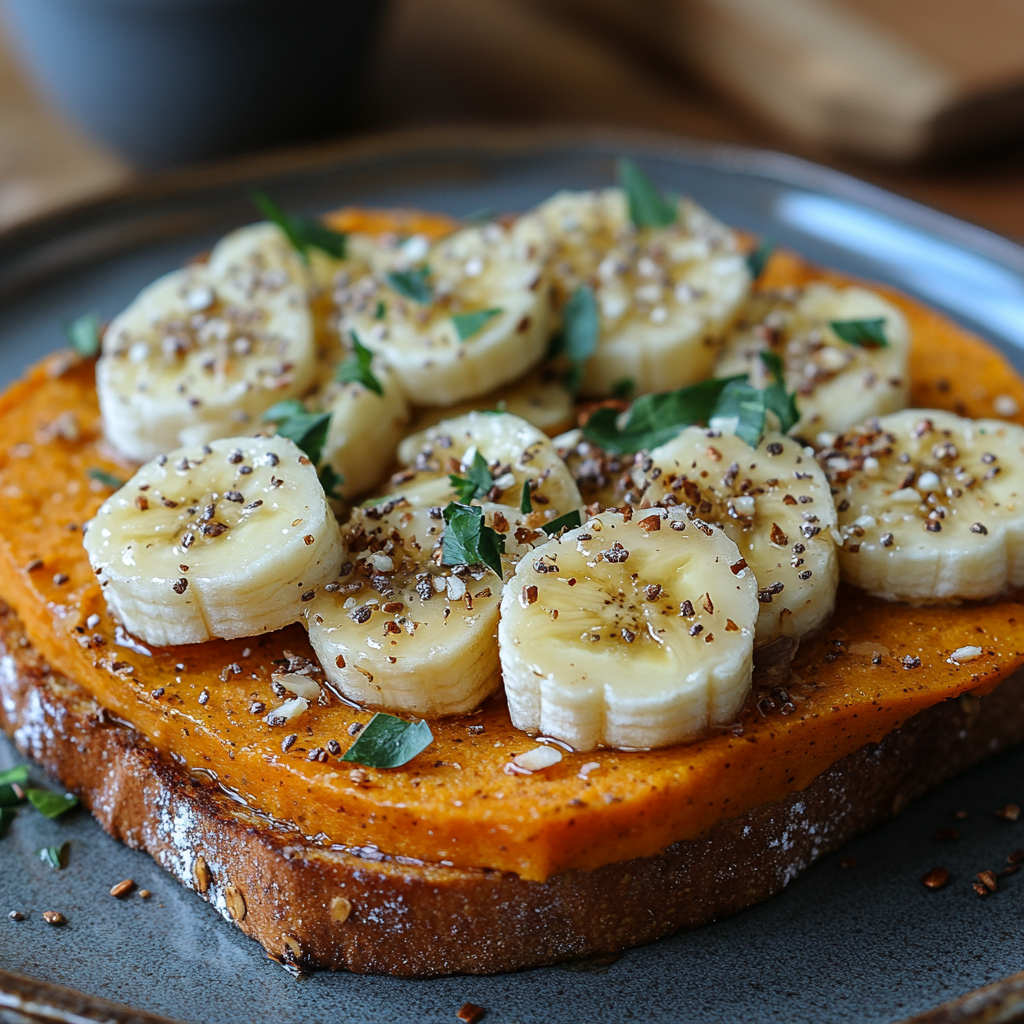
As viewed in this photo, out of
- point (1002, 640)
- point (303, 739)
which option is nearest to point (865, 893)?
point (1002, 640)

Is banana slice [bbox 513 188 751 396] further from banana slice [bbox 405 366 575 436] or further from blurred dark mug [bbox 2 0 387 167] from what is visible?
blurred dark mug [bbox 2 0 387 167]

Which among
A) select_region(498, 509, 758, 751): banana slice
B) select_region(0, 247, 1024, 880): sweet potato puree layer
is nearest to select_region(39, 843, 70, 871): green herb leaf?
select_region(0, 247, 1024, 880): sweet potato puree layer

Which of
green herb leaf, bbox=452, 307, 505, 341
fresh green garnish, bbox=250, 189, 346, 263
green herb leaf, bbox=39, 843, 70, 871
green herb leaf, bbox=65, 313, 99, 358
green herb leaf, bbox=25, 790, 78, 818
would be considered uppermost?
fresh green garnish, bbox=250, 189, 346, 263

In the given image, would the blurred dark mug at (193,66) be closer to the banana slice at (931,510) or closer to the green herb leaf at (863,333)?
the green herb leaf at (863,333)

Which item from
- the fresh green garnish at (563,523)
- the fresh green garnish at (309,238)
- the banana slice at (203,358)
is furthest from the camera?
the fresh green garnish at (309,238)

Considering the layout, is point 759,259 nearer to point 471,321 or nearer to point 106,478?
point 471,321

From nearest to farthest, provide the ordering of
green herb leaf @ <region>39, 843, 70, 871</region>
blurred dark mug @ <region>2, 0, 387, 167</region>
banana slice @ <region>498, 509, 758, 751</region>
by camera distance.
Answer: banana slice @ <region>498, 509, 758, 751</region> → green herb leaf @ <region>39, 843, 70, 871</region> → blurred dark mug @ <region>2, 0, 387, 167</region>

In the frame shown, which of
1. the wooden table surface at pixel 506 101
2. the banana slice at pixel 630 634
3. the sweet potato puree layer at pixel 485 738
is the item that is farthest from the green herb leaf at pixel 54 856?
the wooden table surface at pixel 506 101
